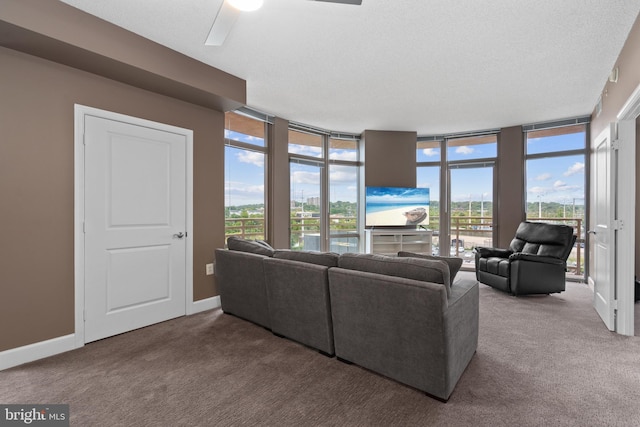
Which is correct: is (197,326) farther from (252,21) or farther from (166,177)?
(252,21)

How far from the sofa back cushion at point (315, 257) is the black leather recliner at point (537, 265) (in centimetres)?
289

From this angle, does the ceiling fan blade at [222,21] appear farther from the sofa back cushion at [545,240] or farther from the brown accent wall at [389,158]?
the sofa back cushion at [545,240]

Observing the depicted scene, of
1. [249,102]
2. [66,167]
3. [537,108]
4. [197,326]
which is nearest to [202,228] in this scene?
[197,326]

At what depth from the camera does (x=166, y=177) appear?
317 centimetres

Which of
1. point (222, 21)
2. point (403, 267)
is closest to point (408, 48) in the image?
point (222, 21)

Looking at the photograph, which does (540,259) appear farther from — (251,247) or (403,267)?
(251,247)

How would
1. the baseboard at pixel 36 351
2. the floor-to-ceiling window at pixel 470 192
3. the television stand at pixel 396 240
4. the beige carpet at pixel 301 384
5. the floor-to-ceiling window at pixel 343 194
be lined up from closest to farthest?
the beige carpet at pixel 301 384
the baseboard at pixel 36 351
the television stand at pixel 396 240
the floor-to-ceiling window at pixel 470 192
the floor-to-ceiling window at pixel 343 194

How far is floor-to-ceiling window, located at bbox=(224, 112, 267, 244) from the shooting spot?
14.2ft

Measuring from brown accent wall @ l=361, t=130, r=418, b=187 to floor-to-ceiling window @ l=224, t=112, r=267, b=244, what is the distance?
204 cm

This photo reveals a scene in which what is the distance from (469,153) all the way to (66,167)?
19.6ft

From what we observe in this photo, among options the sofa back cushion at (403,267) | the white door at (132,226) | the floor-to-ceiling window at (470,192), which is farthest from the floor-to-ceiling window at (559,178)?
the white door at (132,226)

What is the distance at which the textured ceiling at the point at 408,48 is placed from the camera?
7.53 ft

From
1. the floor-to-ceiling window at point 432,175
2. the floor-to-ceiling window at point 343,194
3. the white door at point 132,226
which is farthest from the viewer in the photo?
the floor-to-ceiling window at point 432,175

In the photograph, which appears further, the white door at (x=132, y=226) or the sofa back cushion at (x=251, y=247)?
the sofa back cushion at (x=251, y=247)
